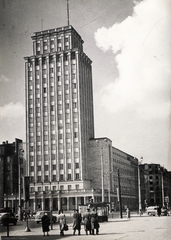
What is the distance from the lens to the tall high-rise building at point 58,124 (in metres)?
57.7

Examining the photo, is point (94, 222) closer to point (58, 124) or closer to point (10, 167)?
point (58, 124)

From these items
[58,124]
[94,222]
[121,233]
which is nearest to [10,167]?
[58,124]

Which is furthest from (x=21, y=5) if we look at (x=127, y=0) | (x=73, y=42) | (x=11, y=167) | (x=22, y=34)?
(x=11, y=167)

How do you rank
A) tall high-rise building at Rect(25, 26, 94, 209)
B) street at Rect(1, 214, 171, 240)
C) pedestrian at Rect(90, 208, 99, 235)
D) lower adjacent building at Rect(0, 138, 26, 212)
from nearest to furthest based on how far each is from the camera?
street at Rect(1, 214, 171, 240), pedestrian at Rect(90, 208, 99, 235), tall high-rise building at Rect(25, 26, 94, 209), lower adjacent building at Rect(0, 138, 26, 212)

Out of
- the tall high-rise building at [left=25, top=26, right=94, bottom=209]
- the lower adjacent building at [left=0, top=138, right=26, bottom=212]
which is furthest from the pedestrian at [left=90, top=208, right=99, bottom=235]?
the lower adjacent building at [left=0, top=138, right=26, bottom=212]

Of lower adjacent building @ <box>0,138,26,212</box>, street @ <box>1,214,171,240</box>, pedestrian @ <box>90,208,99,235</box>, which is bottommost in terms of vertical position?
street @ <box>1,214,171,240</box>

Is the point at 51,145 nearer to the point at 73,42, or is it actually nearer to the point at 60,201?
the point at 60,201

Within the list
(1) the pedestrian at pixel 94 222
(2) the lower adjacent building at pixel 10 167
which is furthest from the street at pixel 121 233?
(2) the lower adjacent building at pixel 10 167

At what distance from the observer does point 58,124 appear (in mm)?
60719

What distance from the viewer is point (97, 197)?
59.6 m

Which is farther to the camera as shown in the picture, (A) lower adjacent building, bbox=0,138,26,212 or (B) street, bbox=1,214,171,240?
(A) lower adjacent building, bbox=0,138,26,212

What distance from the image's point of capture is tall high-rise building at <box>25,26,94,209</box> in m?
57.7

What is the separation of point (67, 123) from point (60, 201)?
481 inches

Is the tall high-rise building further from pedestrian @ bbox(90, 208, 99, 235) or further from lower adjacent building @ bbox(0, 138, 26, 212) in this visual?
pedestrian @ bbox(90, 208, 99, 235)
